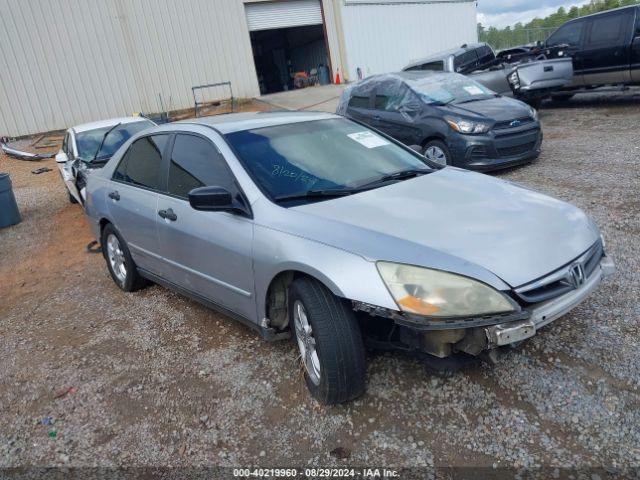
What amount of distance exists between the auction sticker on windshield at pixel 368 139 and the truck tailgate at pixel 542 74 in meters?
7.77

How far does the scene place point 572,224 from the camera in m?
2.93

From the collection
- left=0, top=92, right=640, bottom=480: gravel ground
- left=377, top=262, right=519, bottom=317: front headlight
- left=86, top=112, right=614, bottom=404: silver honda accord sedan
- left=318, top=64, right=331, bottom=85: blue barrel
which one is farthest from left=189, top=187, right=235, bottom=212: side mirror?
left=318, top=64, right=331, bottom=85: blue barrel

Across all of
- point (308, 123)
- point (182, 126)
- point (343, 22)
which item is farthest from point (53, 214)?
point (343, 22)

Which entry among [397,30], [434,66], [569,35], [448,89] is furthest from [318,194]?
[397,30]

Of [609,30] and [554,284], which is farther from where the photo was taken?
[609,30]

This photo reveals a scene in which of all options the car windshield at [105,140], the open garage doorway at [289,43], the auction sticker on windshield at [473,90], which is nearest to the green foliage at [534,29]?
the open garage doorway at [289,43]

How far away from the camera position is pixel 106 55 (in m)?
17.4

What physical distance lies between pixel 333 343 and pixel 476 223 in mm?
1006

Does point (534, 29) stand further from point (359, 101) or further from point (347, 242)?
point (347, 242)

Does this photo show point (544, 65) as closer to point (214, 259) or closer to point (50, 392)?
point (214, 259)

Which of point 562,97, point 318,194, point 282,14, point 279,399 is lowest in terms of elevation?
point 279,399

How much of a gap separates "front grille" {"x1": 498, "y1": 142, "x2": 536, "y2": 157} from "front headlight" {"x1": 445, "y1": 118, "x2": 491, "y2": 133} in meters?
0.37

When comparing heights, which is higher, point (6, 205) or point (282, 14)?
point (282, 14)

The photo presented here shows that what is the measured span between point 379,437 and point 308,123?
7.69ft
